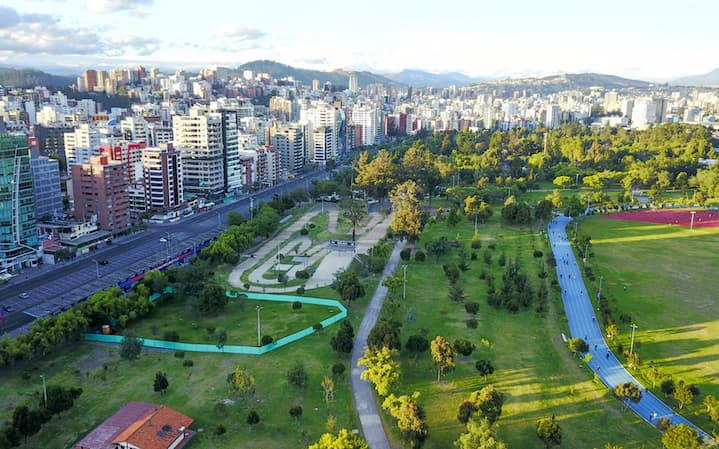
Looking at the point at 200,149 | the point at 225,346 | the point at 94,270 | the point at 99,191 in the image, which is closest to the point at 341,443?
the point at 225,346

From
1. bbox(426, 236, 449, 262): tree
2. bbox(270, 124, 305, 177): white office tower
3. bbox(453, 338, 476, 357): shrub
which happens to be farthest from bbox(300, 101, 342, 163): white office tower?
bbox(453, 338, 476, 357): shrub

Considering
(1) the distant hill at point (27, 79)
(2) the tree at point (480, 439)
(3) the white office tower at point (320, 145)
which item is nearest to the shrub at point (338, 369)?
(2) the tree at point (480, 439)

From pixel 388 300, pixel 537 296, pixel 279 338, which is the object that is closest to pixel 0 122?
pixel 279 338

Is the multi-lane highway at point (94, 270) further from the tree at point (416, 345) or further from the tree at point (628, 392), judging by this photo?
the tree at point (628, 392)

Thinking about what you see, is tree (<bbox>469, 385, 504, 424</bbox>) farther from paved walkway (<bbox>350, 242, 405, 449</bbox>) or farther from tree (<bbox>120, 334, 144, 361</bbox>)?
tree (<bbox>120, 334, 144, 361</bbox>)

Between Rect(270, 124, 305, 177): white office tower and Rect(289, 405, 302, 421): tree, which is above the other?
Rect(270, 124, 305, 177): white office tower

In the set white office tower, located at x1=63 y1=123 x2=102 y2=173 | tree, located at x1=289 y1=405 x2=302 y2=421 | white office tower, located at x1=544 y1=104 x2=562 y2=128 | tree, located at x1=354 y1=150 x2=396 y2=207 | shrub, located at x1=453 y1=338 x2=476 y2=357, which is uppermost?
white office tower, located at x1=544 y1=104 x2=562 y2=128

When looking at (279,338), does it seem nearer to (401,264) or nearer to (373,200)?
(401,264)
